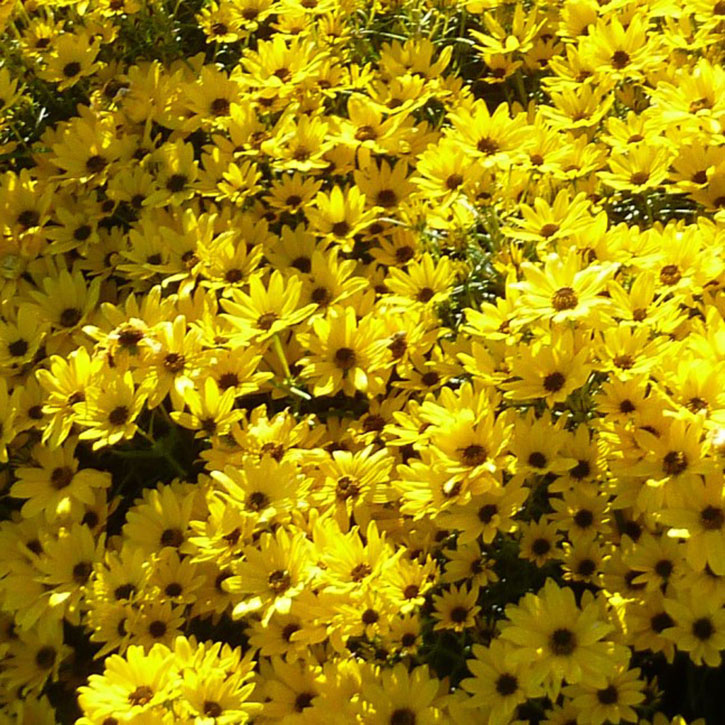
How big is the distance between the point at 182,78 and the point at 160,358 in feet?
3.16

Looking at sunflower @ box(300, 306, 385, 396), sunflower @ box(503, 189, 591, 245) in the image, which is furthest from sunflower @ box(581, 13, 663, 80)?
sunflower @ box(300, 306, 385, 396)

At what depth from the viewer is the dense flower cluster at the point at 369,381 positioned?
5.70ft

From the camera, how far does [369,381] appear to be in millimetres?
2068

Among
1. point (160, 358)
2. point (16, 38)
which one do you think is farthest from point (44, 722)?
point (16, 38)

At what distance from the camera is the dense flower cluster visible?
1.74 m

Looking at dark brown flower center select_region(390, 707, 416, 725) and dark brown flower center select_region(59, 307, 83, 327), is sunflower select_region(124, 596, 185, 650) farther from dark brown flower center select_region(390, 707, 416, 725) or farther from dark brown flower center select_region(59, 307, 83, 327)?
dark brown flower center select_region(59, 307, 83, 327)

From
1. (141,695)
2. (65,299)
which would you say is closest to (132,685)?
(141,695)

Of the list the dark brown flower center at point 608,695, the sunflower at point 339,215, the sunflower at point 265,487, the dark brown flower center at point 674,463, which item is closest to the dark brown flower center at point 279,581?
the sunflower at point 265,487

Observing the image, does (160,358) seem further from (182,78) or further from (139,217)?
Answer: (182,78)

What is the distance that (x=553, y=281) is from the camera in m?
1.91

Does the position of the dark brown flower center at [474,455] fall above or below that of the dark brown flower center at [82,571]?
above

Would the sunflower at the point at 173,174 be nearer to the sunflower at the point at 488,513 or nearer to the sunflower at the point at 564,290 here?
the sunflower at the point at 564,290

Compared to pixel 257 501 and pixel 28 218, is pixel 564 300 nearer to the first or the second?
pixel 257 501

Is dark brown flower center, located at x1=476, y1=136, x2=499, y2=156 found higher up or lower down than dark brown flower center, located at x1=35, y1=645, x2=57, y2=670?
higher up
